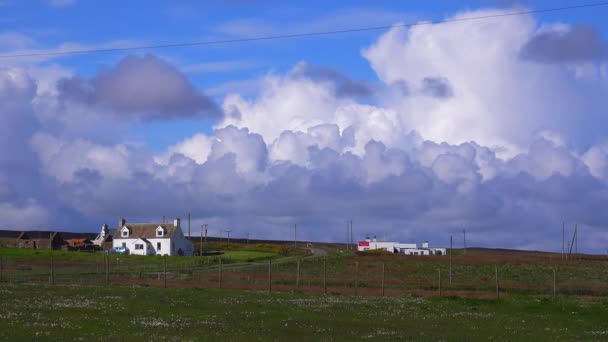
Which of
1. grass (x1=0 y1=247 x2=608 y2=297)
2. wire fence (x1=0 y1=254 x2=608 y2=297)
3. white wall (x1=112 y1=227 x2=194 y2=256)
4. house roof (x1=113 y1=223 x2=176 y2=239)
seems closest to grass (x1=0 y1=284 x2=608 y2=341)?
wire fence (x1=0 y1=254 x2=608 y2=297)

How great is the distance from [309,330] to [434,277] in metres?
64.0

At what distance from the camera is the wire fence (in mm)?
64875

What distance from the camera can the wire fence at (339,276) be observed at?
213 ft

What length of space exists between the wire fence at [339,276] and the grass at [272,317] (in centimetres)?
1250

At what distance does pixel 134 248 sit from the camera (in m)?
161

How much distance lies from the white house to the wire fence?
27270 millimetres

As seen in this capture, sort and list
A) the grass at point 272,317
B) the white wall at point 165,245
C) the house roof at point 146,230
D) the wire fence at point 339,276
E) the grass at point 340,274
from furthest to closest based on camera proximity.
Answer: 1. the house roof at point 146,230
2. the white wall at point 165,245
3. the grass at point 340,274
4. the wire fence at point 339,276
5. the grass at point 272,317

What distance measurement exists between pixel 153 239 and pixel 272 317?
130 metres

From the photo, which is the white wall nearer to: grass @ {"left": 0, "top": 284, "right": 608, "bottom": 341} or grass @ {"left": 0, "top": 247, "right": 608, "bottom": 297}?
grass @ {"left": 0, "top": 247, "right": 608, "bottom": 297}

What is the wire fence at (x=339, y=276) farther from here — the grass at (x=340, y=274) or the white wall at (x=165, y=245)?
the white wall at (x=165, y=245)

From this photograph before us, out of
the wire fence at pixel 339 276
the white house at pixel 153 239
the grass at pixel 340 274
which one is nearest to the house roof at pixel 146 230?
the white house at pixel 153 239

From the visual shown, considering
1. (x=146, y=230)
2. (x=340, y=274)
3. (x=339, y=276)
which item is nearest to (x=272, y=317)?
(x=339, y=276)

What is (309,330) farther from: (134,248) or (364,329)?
(134,248)

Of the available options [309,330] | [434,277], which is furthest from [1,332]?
[434,277]
